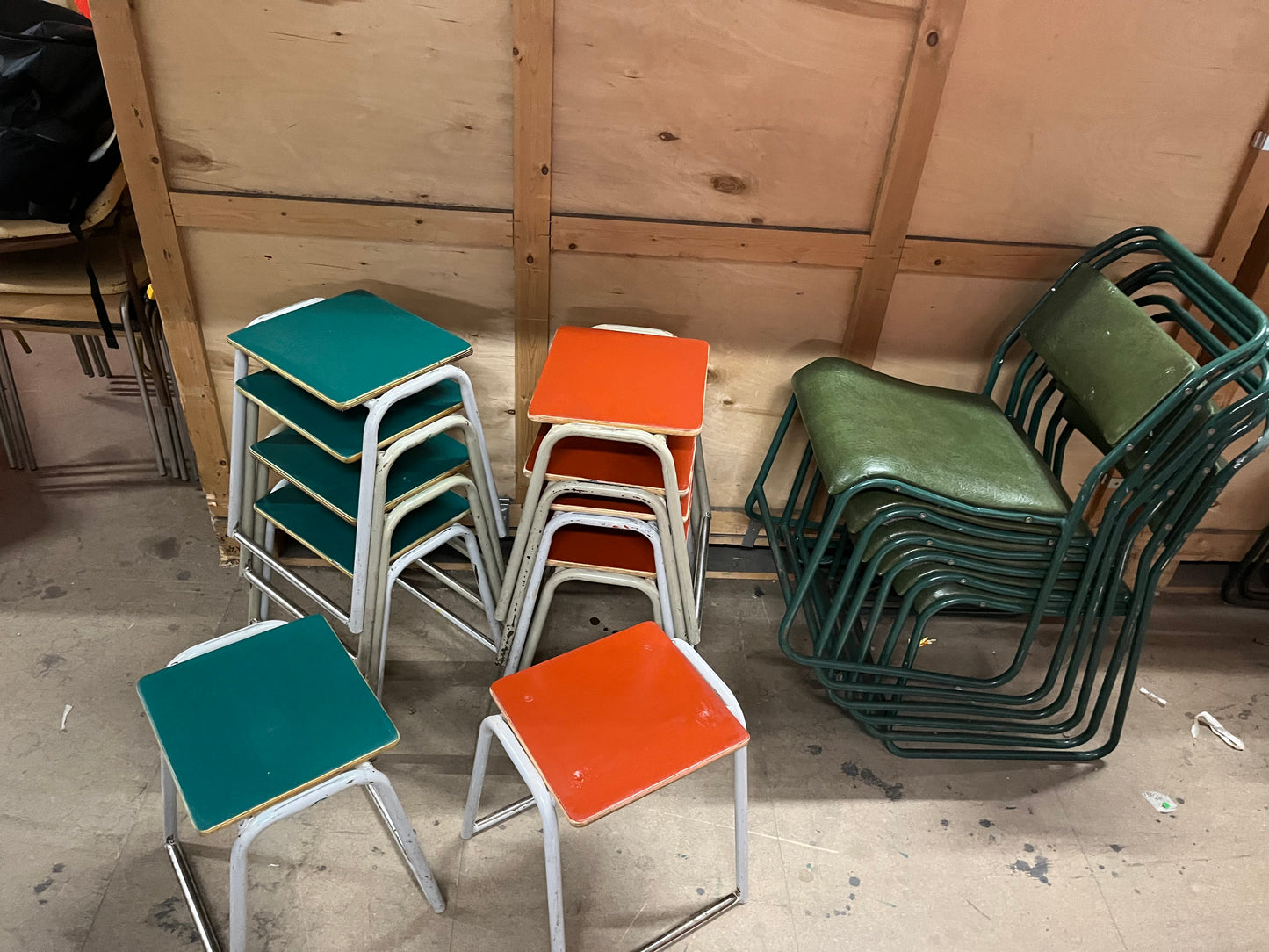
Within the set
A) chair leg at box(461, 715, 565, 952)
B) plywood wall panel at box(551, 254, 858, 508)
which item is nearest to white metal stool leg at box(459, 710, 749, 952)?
chair leg at box(461, 715, 565, 952)

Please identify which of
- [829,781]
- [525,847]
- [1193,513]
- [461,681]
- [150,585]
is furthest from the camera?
[150,585]

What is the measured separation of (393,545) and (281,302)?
2.10 ft

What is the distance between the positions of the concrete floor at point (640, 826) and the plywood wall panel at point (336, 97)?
1042mm

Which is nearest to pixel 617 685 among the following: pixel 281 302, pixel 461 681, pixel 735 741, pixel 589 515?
pixel 735 741

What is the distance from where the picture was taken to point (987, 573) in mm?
1704

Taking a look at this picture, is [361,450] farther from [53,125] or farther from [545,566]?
[53,125]

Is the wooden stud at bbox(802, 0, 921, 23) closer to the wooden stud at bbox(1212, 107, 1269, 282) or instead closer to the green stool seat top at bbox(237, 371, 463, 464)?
the wooden stud at bbox(1212, 107, 1269, 282)

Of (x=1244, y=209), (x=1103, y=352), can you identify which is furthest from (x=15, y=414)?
(x=1244, y=209)

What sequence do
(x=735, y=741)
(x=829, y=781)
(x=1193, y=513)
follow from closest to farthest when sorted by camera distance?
1. (x=735, y=741)
2. (x=1193, y=513)
3. (x=829, y=781)

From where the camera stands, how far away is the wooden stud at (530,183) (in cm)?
160

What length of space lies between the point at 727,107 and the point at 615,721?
47.2 inches

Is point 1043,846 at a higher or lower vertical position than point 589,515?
lower

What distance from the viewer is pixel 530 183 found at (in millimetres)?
1755

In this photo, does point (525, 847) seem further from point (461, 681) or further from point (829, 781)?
point (829, 781)
